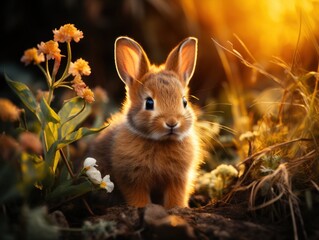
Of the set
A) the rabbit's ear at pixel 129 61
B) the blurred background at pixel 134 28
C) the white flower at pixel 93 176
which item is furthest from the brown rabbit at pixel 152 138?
the blurred background at pixel 134 28

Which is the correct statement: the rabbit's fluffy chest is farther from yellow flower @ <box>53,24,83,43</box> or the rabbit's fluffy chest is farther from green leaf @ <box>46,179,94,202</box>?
yellow flower @ <box>53,24,83,43</box>

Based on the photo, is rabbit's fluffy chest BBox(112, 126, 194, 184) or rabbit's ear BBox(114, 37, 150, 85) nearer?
rabbit's fluffy chest BBox(112, 126, 194, 184)

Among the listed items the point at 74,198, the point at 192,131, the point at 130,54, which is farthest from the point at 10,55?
the point at 74,198

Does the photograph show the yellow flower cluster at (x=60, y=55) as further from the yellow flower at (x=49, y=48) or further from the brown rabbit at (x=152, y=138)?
the brown rabbit at (x=152, y=138)

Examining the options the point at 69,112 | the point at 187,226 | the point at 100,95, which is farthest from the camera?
the point at 100,95

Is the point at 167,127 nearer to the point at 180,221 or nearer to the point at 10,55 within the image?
the point at 180,221

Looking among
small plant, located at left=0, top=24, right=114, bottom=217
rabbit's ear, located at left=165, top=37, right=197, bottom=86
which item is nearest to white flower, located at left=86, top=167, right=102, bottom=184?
small plant, located at left=0, top=24, right=114, bottom=217

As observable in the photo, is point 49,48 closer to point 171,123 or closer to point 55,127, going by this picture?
point 55,127

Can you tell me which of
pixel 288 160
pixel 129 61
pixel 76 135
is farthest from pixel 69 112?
pixel 288 160

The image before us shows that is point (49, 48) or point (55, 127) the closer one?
point (49, 48)
